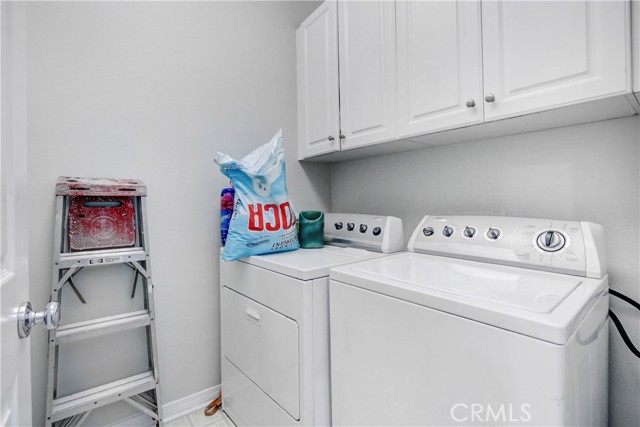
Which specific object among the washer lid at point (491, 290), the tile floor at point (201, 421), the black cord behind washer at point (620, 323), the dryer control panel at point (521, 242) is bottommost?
the tile floor at point (201, 421)

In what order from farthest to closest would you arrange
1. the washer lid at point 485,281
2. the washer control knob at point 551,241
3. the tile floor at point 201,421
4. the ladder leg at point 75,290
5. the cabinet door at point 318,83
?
the cabinet door at point 318,83, the tile floor at point 201,421, the ladder leg at point 75,290, the washer control knob at point 551,241, the washer lid at point 485,281

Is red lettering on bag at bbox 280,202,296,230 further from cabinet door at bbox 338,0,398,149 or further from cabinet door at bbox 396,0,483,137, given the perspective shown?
cabinet door at bbox 396,0,483,137

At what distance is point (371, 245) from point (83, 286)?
138 centimetres

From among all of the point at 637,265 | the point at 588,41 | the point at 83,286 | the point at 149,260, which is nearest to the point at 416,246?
the point at 637,265

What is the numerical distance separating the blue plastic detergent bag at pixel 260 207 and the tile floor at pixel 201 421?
0.91 m

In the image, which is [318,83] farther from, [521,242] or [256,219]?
[521,242]

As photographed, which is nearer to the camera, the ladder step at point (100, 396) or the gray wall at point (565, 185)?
the gray wall at point (565, 185)

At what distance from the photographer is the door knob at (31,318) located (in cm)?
62

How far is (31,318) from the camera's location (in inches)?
25.1

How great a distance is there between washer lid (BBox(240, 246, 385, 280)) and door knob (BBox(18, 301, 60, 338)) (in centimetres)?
69

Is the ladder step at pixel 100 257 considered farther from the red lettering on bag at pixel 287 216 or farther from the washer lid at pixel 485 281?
the washer lid at pixel 485 281

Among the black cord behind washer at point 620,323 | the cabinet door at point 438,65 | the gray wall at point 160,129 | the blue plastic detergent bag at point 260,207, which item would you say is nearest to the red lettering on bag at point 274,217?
the blue plastic detergent bag at point 260,207

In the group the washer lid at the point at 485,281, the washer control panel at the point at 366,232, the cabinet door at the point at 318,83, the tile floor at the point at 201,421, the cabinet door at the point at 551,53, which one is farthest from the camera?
the cabinet door at the point at 318,83

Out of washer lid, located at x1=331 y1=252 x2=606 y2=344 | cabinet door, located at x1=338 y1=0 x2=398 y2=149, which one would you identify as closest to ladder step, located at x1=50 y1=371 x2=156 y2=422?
washer lid, located at x1=331 y1=252 x2=606 y2=344
